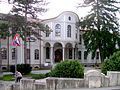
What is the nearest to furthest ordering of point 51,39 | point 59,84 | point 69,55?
1. point 59,84
2. point 51,39
3. point 69,55

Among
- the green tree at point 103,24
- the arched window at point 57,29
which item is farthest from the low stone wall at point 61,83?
the arched window at point 57,29

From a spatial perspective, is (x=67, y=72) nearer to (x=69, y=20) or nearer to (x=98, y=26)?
(x=98, y=26)

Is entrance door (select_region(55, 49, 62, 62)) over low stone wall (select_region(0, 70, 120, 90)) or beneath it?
over

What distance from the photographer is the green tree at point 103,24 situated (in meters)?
27.5

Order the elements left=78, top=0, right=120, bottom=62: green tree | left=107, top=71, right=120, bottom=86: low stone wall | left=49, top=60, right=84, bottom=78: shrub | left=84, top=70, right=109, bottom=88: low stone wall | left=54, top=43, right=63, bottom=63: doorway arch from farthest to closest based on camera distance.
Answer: left=54, top=43, right=63, bottom=63: doorway arch
left=78, top=0, right=120, bottom=62: green tree
left=49, top=60, right=84, bottom=78: shrub
left=107, top=71, right=120, bottom=86: low stone wall
left=84, top=70, right=109, bottom=88: low stone wall

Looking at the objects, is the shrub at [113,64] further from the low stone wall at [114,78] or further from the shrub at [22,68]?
the shrub at [22,68]

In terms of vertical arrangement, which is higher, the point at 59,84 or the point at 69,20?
the point at 69,20

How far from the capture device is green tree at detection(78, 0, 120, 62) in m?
27.5

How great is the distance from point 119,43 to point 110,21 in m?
4.36

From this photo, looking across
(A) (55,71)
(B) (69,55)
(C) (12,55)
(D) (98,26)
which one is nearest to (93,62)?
(B) (69,55)

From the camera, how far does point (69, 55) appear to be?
117 ft

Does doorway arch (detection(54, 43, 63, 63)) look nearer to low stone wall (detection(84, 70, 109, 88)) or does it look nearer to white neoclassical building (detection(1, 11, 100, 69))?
white neoclassical building (detection(1, 11, 100, 69))

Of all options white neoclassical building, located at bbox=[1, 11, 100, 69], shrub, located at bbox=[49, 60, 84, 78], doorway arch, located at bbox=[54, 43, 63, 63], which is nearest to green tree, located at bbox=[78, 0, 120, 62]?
white neoclassical building, located at bbox=[1, 11, 100, 69]

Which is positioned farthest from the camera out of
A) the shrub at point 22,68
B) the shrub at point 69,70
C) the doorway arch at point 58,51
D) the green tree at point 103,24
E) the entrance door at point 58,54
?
the entrance door at point 58,54
